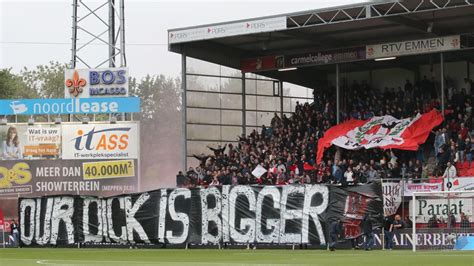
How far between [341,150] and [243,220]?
11.2 m

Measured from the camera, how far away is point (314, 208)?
39.1m

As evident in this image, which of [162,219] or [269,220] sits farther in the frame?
[162,219]

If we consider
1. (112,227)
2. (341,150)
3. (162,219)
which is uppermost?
(341,150)

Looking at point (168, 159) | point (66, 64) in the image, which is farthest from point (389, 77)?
point (66, 64)

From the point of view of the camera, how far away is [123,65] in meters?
52.5

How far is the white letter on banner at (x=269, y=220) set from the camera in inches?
1560

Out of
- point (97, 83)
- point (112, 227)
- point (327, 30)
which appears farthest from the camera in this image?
point (97, 83)

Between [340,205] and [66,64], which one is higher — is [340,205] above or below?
below

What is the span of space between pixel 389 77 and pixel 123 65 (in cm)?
1549

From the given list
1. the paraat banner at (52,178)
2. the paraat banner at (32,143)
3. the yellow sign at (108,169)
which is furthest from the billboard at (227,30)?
the paraat banner at (32,143)

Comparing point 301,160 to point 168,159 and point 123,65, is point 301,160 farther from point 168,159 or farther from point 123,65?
point 168,159

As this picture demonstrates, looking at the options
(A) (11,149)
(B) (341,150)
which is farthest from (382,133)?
(A) (11,149)

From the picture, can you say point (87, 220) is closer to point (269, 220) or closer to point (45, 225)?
point (45, 225)

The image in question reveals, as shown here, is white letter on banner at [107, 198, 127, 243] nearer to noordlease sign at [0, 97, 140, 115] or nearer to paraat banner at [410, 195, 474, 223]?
noordlease sign at [0, 97, 140, 115]
